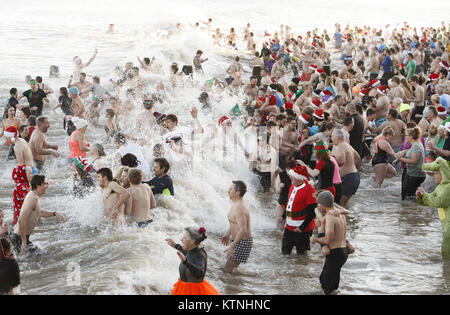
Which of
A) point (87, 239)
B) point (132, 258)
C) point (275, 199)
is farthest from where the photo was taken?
point (275, 199)

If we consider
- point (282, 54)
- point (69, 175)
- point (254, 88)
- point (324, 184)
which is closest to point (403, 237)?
point (324, 184)

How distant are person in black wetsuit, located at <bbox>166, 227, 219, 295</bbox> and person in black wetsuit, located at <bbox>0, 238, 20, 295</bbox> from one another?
1450mm

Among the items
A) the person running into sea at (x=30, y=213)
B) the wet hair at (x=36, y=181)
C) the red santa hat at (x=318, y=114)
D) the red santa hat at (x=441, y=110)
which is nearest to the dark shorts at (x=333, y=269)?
the person running into sea at (x=30, y=213)

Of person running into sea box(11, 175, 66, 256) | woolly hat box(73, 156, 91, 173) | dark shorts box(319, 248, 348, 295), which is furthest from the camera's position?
woolly hat box(73, 156, 91, 173)

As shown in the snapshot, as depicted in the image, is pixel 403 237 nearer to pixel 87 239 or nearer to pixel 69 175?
pixel 87 239

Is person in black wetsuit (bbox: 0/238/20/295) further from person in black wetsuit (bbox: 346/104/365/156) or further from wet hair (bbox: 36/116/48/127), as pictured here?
person in black wetsuit (bbox: 346/104/365/156)

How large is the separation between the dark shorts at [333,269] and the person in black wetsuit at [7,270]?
3.07 m

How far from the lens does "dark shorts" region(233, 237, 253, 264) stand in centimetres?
654

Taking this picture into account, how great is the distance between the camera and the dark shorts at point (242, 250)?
6.54 m

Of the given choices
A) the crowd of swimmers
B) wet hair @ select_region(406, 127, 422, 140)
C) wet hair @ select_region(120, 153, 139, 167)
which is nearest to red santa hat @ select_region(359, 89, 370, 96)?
the crowd of swimmers

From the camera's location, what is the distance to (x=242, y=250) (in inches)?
259

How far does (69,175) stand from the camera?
10969mm
